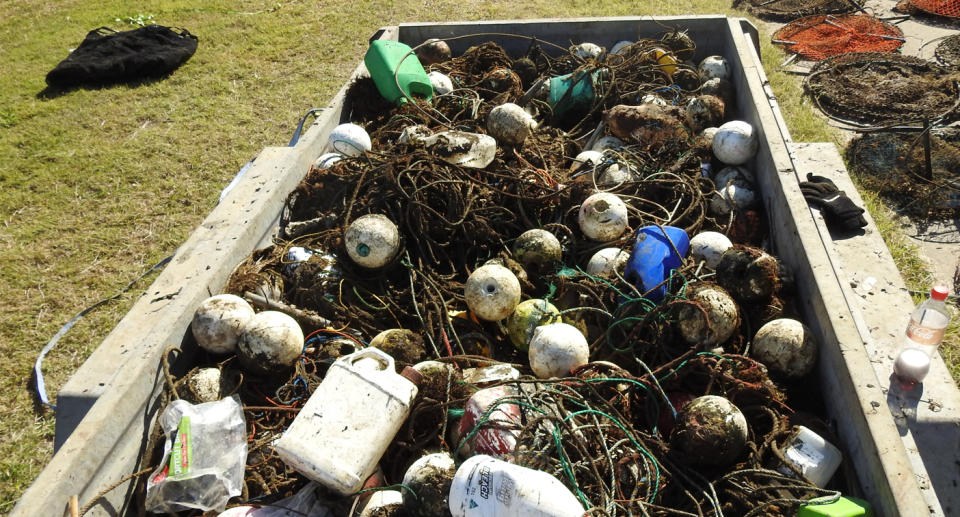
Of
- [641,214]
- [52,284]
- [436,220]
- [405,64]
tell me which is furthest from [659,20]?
[52,284]

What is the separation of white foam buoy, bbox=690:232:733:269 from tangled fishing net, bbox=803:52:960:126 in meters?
3.58

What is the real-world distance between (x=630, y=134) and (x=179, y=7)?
9.19 meters

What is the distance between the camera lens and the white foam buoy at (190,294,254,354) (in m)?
3.60

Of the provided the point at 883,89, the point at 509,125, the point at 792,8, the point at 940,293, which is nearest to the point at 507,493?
the point at 940,293

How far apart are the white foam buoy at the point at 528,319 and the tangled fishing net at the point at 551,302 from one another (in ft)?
0.47

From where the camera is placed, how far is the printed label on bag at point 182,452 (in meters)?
2.99

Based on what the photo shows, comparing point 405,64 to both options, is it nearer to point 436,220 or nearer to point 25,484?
point 436,220

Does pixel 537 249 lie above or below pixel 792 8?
above

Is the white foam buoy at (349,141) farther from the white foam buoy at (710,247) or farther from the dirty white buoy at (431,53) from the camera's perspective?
the white foam buoy at (710,247)

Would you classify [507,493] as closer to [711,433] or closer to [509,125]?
[711,433]

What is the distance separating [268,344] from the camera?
11.6 feet

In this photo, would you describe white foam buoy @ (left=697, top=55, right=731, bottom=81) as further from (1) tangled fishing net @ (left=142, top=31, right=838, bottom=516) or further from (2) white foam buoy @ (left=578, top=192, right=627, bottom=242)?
(2) white foam buoy @ (left=578, top=192, right=627, bottom=242)

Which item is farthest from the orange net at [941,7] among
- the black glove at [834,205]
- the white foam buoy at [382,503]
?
the white foam buoy at [382,503]

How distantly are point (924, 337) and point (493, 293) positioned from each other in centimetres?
234
